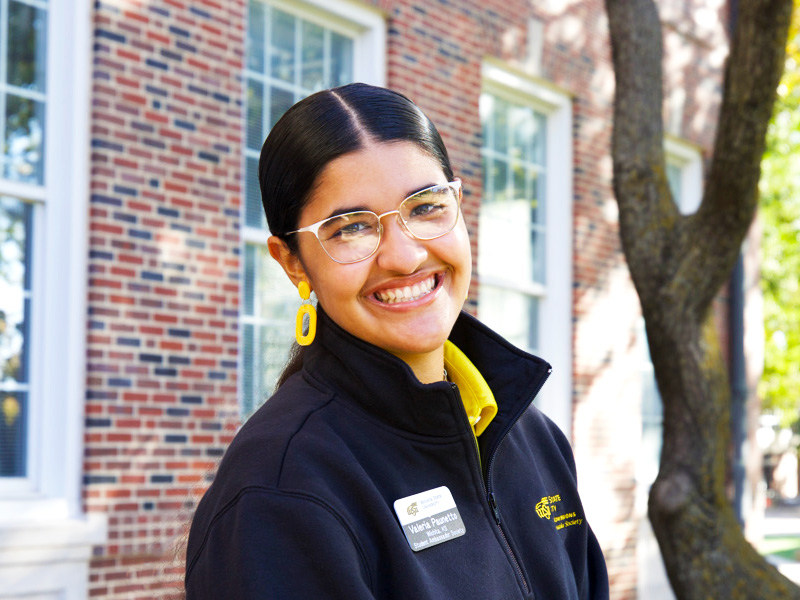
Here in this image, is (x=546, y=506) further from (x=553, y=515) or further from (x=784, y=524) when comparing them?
(x=784, y=524)

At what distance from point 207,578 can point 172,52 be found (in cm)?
467

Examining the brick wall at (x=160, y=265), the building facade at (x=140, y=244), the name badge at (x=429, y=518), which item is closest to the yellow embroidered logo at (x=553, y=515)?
the name badge at (x=429, y=518)

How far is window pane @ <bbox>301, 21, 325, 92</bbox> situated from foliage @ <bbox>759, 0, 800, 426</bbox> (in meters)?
12.1

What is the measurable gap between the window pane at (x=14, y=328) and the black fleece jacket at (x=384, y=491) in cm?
364

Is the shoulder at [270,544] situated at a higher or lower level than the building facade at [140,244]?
lower

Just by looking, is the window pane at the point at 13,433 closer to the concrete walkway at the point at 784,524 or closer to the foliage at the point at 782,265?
the concrete walkway at the point at 784,524

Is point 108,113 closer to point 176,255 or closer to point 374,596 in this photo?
point 176,255

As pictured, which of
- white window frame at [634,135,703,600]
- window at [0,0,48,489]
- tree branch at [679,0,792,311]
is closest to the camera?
tree branch at [679,0,792,311]

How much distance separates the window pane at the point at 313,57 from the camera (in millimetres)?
6812

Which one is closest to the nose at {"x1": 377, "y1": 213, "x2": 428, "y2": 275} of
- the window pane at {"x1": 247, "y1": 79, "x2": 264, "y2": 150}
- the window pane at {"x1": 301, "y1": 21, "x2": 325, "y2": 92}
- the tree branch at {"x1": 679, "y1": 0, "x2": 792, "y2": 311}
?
the tree branch at {"x1": 679, "y1": 0, "x2": 792, "y2": 311}

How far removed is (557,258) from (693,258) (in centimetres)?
423

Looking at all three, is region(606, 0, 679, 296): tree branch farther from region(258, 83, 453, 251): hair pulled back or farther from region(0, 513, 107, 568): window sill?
region(258, 83, 453, 251): hair pulled back

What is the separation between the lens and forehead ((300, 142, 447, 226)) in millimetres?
1756

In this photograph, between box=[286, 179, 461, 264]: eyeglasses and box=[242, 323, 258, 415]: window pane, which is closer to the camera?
box=[286, 179, 461, 264]: eyeglasses
